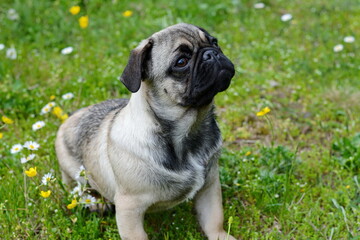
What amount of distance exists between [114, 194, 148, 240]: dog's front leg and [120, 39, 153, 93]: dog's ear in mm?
893

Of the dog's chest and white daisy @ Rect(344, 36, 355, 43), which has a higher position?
the dog's chest

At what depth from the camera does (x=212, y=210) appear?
411cm

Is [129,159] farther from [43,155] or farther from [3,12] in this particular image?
[3,12]

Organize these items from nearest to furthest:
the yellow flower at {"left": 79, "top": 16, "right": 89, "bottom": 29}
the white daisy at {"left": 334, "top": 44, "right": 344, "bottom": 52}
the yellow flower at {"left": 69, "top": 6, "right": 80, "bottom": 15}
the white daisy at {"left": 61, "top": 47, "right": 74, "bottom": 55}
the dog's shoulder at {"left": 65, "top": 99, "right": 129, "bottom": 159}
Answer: the dog's shoulder at {"left": 65, "top": 99, "right": 129, "bottom": 159} < the white daisy at {"left": 61, "top": 47, "right": 74, "bottom": 55} < the white daisy at {"left": 334, "top": 44, "right": 344, "bottom": 52} < the yellow flower at {"left": 79, "top": 16, "right": 89, "bottom": 29} < the yellow flower at {"left": 69, "top": 6, "right": 80, "bottom": 15}

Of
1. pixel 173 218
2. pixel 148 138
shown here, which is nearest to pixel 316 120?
pixel 173 218

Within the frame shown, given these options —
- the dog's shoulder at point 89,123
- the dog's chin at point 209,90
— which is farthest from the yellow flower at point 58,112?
the dog's chin at point 209,90

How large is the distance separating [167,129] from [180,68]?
19.0 inches

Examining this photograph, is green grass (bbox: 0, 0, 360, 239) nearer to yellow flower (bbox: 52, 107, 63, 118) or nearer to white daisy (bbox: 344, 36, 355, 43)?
white daisy (bbox: 344, 36, 355, 43)

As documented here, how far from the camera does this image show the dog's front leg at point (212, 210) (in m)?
4.06

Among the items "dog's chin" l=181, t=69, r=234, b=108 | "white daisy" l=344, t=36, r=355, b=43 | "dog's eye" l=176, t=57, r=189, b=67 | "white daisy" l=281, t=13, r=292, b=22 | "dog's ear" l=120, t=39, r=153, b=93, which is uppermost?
"dog's ear" l=120, t=39, r=153, b=93

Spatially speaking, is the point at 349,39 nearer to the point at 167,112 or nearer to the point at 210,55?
the point at 210,55

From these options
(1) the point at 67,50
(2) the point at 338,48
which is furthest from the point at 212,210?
(2) the point at 338,48

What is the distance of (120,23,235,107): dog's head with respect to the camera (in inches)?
140

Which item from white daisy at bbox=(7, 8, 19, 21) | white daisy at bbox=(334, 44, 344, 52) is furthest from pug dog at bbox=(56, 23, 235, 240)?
white daisy at bbox=(7, 8, 19, 21)
